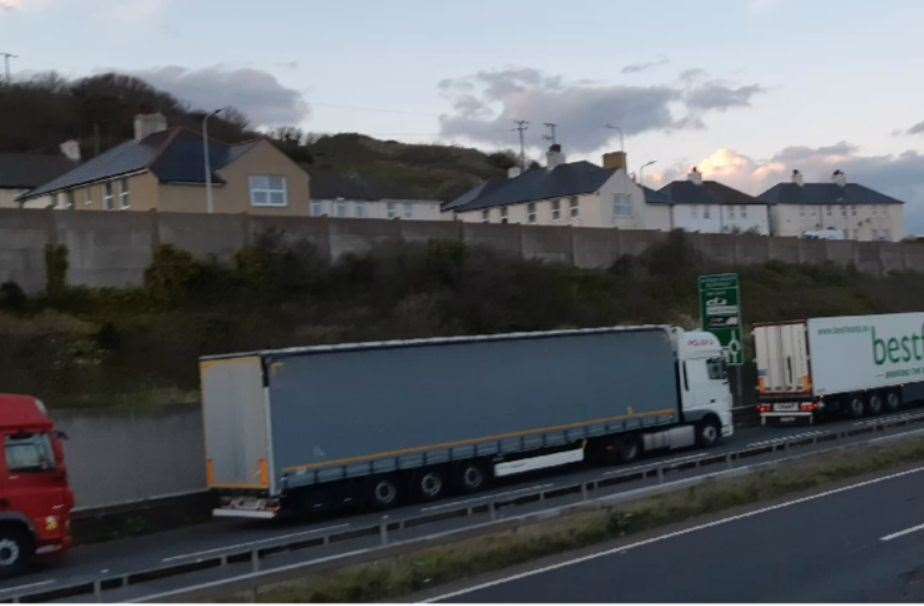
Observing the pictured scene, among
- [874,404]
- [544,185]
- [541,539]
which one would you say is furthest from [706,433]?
[544,185]

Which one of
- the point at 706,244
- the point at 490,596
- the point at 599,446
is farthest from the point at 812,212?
the point at 490,596

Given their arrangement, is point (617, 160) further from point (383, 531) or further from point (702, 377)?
point (383, 531)

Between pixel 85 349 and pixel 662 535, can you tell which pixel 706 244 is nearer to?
pixel 85 349

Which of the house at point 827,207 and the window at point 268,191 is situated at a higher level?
the house at point 827,207

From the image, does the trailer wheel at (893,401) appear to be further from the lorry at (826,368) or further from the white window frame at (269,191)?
the white window frame at (269,191)

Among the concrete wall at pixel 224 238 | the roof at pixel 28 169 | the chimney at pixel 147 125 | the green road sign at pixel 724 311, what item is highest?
the roof at pixel 28 169

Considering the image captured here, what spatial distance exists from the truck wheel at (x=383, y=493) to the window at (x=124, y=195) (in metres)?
30.0

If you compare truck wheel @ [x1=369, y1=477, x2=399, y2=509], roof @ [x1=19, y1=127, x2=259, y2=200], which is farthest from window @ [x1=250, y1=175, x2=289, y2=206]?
truck wheel @ [x1=369, y1=477, x2=399, y2=509]

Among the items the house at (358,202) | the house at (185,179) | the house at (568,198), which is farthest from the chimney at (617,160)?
the house at (185,179)

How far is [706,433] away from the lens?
3456 cm

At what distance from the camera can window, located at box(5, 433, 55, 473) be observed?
67.1 feet

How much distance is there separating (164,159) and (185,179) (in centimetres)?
147

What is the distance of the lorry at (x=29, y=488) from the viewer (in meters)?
19.8

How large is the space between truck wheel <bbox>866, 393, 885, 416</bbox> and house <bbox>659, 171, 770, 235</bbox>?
54.7 m
